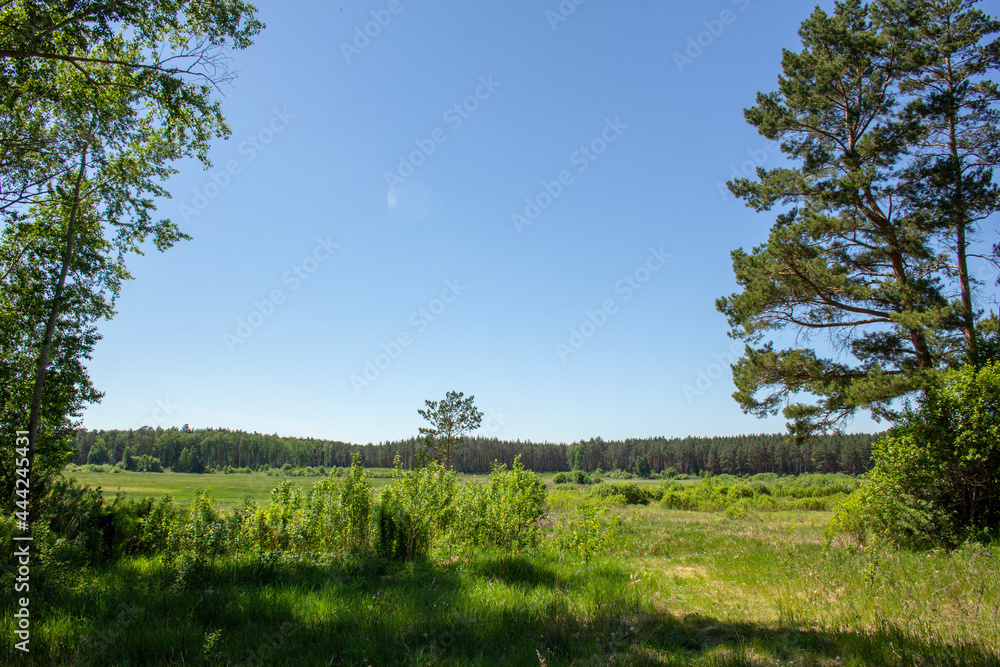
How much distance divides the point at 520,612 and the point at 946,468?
31.9 feet

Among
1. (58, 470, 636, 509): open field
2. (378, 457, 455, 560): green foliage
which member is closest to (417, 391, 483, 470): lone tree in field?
(58, 470, 636, 509): open field

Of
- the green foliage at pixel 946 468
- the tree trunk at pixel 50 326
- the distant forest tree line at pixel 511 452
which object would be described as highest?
the tree trunk at pixel 50 326

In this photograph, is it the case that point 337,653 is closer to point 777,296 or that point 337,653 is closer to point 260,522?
point 260,522

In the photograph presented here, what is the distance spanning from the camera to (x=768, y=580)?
8070 mm

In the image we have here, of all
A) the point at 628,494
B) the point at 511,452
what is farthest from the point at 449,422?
the point at 511,452

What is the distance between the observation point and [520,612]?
6008 mm

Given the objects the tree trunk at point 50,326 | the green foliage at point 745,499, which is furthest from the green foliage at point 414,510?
the green foliage at point 745,499

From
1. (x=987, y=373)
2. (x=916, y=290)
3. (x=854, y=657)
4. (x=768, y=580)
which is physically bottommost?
(x=768, y=580)

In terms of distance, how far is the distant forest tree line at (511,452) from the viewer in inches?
4075

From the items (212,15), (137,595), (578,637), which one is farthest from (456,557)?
(212,15)

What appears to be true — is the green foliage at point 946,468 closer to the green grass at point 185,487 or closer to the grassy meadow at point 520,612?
the grassy meadow at point 520,612

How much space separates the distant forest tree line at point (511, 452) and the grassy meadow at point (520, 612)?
90.0m

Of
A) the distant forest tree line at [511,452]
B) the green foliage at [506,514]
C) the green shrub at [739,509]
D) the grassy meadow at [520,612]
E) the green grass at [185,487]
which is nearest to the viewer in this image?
the grassy meadow at [520,612]

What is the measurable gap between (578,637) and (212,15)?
10.4 meters
